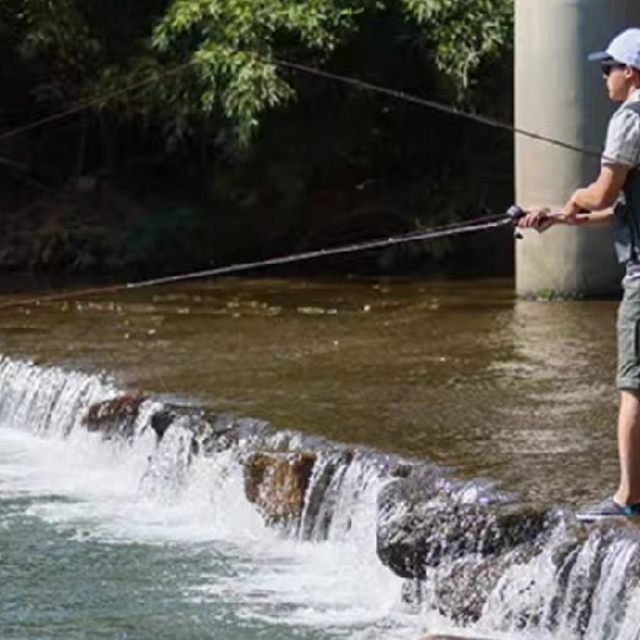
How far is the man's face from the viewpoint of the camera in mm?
6316

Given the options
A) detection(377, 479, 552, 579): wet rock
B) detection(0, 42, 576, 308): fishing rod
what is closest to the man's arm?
detection(0, 42, 576, 308): fishing rod

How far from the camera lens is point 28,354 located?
472 inches

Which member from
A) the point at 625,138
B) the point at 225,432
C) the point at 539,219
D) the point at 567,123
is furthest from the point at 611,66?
the point at 567,123

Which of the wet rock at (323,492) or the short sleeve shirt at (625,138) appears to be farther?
the wet rock at (323,492)

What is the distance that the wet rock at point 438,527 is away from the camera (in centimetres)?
708

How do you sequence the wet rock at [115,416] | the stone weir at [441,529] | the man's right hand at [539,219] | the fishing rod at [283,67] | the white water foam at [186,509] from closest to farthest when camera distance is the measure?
the man's right hand at [539,219] < the stone weir at [441,529] < the white water foam at [186,509] < the fishing rod at [283,67] < the wet rock at [115,416]

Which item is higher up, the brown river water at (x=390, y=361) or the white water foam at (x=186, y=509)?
the brown river water at (x=390, y=361)

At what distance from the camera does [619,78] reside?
6340mm

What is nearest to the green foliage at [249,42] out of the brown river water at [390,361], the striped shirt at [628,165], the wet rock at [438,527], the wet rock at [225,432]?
the brown river water at [390,361]

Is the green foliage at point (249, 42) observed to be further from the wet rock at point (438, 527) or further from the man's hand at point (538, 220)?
the man's hand at point (538, 220)

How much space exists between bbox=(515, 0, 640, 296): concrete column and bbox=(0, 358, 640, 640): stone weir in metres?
5.26

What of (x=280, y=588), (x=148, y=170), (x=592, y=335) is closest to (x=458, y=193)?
(x=148, y=170)

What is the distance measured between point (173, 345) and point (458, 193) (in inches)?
280

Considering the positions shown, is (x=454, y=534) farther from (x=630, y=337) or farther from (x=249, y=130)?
(x=249, y=130)
